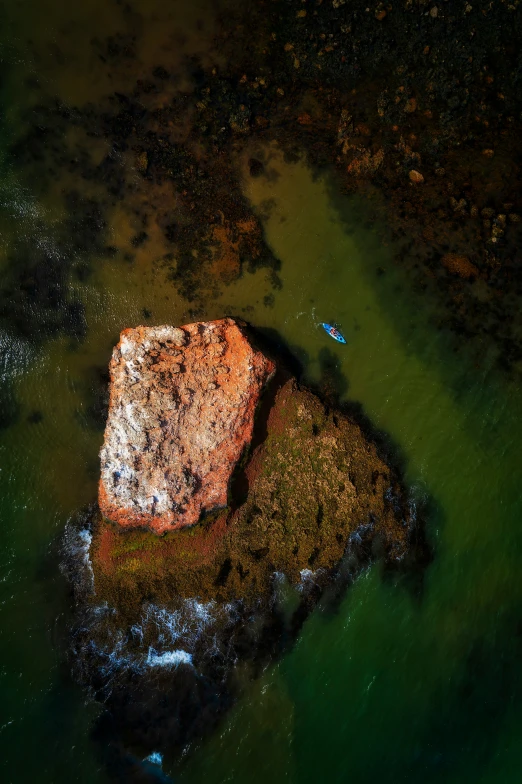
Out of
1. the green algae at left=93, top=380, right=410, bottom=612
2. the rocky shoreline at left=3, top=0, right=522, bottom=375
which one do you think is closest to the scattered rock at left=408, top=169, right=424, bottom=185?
the rocky shoreline at left=3, top=0, right=522, bottom=375

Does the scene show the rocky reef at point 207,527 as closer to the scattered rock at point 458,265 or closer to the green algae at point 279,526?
the green algae at point 279,526

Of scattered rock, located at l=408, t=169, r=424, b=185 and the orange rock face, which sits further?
scattered rock, located at l=408, t=169, r=424, b=185

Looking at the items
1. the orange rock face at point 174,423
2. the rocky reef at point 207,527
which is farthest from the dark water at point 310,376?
the orange rock face at point 174,423

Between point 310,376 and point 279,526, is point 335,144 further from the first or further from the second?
point 279,526

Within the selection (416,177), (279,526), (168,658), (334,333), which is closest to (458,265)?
(416,177)

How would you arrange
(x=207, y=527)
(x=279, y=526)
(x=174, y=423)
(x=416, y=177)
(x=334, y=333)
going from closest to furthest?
(x=174, y=423) < (x=207, y=527) < (x=279, y=526) < (x=334, y=333) < (x=416, y=177)

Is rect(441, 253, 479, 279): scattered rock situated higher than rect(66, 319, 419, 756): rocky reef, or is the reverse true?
rect(441, 253, 479, 279): scattered rock

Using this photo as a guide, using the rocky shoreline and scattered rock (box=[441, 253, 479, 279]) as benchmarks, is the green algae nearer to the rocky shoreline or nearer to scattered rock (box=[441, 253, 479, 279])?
the rocky shoreline
